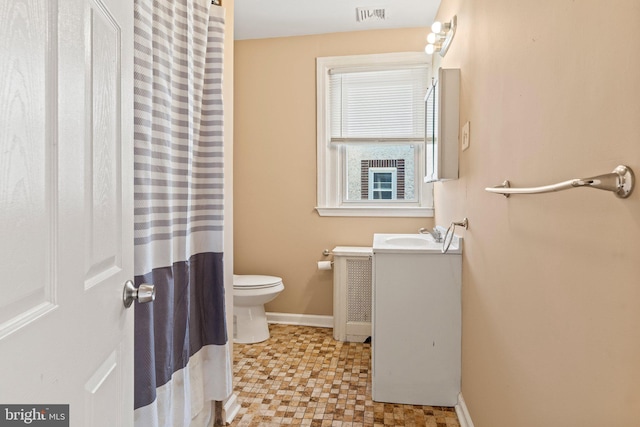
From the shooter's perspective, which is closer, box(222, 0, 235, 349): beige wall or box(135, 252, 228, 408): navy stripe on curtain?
box(135, 252, 228, 408): navy stripe on curtain

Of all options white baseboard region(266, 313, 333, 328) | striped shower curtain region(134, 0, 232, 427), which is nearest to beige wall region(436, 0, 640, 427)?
striped shower curtain region(134, 0, 232, 427)

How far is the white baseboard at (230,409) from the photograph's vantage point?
5.90ft

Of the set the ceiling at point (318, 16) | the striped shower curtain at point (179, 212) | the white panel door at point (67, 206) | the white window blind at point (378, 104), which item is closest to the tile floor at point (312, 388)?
the striped shower curtain at point (179, 212)

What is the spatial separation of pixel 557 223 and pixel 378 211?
7.26ft

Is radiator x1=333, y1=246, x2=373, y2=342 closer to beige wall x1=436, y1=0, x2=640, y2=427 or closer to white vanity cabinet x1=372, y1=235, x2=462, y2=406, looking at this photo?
white vanity cabinet x1=372, y1=235, x2=462, y2=406

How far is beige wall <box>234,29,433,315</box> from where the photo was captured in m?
3.21

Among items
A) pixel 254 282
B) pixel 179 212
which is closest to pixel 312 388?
pixel 254 282

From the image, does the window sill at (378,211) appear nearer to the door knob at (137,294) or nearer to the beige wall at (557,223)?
the beige wall at (557,223)

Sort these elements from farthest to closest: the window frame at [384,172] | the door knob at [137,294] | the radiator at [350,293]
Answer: the window frame at [384,172] → the radiator at [350,293] → the door knob at [137,294]

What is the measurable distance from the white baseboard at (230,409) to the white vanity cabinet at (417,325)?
0.72m

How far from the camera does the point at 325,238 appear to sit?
323 cm

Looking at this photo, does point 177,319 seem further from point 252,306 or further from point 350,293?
point 350,293

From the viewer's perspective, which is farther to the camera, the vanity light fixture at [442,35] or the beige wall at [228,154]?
the vanity light fixture at [442,35]

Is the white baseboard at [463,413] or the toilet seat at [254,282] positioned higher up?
the toilet seat at [254,282]
